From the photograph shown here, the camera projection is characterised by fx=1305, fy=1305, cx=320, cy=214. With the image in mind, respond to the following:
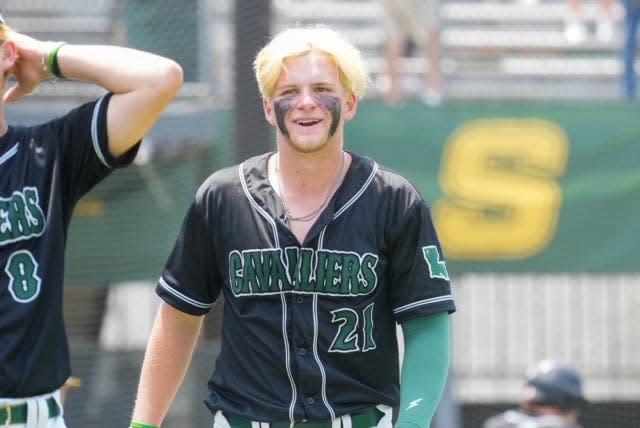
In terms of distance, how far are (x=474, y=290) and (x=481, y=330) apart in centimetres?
34

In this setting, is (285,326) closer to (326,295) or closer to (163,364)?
(326,295)

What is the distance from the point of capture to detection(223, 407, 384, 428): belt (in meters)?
3.73

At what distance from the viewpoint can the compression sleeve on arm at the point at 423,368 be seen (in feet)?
12.0

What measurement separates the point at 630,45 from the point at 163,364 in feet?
22.4

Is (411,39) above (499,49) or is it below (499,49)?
above

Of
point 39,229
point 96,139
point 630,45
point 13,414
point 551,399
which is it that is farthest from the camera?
point 630,45

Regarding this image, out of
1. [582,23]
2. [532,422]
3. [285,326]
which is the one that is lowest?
[532,422]

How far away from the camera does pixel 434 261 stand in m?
3.77

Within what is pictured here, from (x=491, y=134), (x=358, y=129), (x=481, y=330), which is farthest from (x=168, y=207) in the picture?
(x=481, y=330)

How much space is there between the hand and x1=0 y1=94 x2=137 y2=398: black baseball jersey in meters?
0.17

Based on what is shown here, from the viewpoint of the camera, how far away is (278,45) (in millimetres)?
3758


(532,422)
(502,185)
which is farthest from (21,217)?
(502,185)

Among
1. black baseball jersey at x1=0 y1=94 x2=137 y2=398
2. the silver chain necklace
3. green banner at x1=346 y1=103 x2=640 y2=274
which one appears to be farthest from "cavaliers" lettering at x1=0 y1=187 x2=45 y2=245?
green banner at x1=346 y1=103 x2=640 y2=274

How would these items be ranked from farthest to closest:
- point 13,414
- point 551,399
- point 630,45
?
point 630,45
point 551,399
point 13,414
